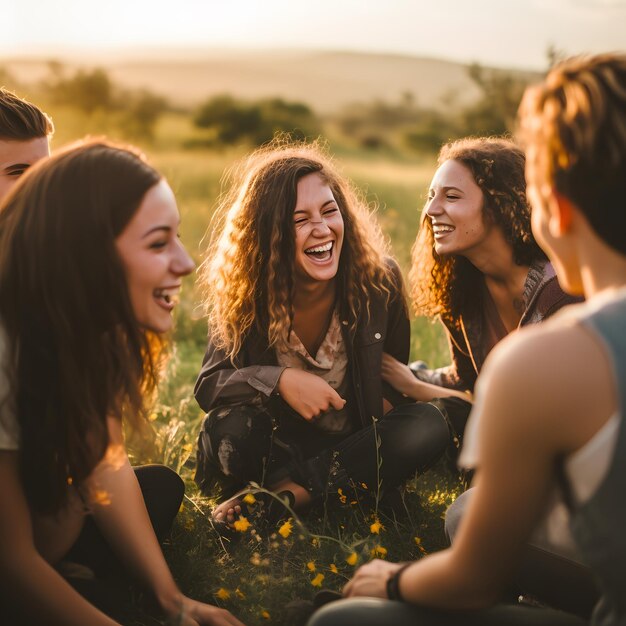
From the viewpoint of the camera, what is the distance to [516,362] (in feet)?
4.50

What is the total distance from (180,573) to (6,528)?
3.44 feet

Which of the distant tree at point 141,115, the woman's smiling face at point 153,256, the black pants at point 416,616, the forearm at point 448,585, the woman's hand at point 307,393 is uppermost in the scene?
the woman's smiling face at point 153,256

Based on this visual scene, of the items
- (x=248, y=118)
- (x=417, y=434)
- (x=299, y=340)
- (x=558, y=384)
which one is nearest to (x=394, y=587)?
(x=558, y=384)

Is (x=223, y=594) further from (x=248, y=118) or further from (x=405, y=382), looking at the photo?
(x=248, y=118)

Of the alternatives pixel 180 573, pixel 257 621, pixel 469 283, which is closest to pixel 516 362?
pixel 257 621

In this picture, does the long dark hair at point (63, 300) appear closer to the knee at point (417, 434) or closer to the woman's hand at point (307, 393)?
the woman's hand at point (307, 393)

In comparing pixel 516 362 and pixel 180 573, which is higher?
pixel 516 362

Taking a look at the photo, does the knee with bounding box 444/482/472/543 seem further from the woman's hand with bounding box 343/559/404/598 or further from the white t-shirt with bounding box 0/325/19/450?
the white t-shirt with bounding box 0/325/19/450

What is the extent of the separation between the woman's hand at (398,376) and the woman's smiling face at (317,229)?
51 centimetres

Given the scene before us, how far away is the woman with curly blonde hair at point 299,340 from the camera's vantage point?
334cm

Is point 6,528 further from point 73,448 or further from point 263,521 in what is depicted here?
point 263,521

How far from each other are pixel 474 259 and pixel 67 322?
7.11ft

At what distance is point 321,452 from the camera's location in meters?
3.43

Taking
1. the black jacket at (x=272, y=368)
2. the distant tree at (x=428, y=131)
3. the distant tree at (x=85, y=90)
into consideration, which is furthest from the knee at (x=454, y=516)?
the distant tree at (x=428, y=131)
